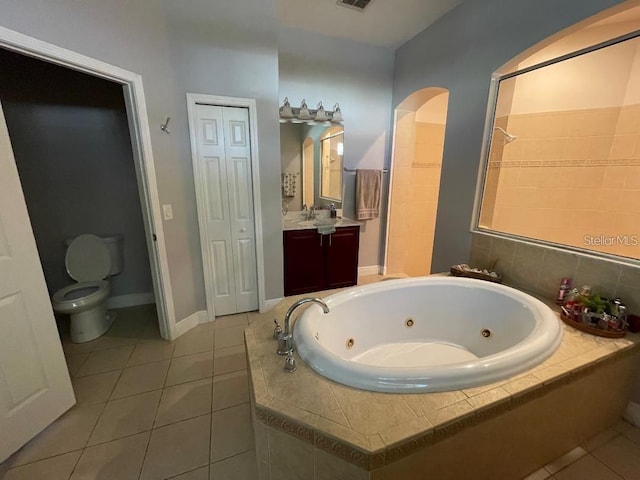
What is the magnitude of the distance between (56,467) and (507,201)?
3363 mm

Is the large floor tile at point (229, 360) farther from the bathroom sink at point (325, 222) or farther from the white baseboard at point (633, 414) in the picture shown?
the white baseboard at point (633, 414)

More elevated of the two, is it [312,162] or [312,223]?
[312,162]

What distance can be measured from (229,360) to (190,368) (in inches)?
10.3

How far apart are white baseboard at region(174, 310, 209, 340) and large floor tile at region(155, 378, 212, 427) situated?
616 millimetres

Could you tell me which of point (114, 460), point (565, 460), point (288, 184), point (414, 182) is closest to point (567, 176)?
point (414, 182)

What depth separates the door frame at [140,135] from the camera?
1220 millimetres

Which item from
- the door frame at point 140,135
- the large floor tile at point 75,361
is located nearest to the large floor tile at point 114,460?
the large floor tile at point 75,361

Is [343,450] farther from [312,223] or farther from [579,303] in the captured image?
[312,223]

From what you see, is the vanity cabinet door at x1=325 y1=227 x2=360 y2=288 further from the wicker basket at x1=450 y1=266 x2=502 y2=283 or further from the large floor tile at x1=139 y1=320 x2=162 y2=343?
the large floor tile at x1=139 y1=320 x2=162 y2=343

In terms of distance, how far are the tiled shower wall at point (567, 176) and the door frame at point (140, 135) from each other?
8.52 ft

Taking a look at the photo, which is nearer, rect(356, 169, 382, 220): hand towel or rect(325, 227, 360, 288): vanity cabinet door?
rect(325, 227, 360, 288): vanity cabinet door

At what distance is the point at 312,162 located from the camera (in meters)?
3.05

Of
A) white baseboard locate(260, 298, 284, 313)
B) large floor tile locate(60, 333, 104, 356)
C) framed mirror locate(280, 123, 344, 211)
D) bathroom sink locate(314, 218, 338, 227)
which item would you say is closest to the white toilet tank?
large floor tile locate(60, 333, 104, 356)

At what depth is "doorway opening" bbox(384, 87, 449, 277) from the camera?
3.30 meters
